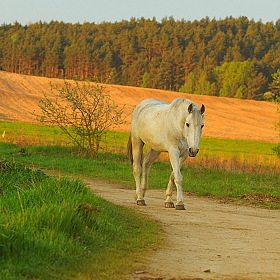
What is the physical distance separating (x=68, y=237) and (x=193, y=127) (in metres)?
4.74

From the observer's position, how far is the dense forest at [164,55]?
119m

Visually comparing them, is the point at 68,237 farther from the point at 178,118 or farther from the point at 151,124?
the point at 151,124

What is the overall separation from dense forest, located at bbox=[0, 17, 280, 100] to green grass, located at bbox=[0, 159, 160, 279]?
105 meters

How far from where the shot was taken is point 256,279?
586cm

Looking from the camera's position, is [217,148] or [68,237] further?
[217,148]

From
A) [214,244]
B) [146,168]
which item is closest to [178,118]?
[146,168]

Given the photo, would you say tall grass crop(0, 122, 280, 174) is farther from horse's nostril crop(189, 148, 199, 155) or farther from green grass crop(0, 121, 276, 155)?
horse's nostril crop(189, 148, 199, 155)

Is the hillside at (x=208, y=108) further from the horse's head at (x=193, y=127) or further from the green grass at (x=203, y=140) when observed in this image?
the horse's head at (x=193, y=127)

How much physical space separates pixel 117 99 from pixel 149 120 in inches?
2571

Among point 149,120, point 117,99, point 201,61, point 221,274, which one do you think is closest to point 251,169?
point 149,120

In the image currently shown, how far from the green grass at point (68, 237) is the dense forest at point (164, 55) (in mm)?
104777

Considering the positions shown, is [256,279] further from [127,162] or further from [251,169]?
[127,162]

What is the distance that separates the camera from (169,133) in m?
11.4

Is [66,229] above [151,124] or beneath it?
beneath
